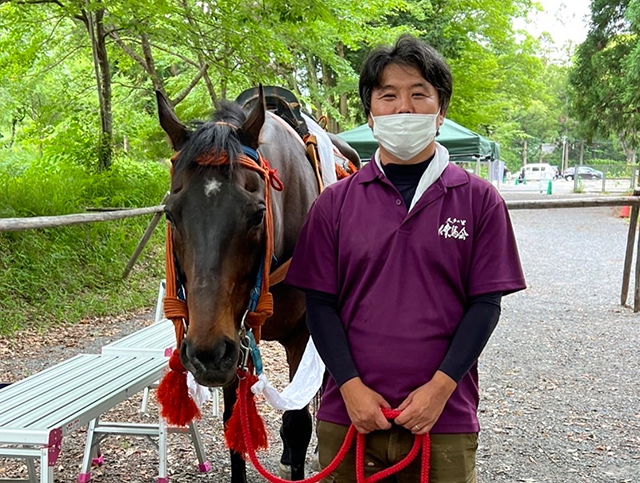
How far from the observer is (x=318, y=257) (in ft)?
6.05

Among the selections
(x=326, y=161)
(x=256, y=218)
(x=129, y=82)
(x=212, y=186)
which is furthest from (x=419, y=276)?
(x=129, y=82)

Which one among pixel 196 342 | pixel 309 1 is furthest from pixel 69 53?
pixel 196 342

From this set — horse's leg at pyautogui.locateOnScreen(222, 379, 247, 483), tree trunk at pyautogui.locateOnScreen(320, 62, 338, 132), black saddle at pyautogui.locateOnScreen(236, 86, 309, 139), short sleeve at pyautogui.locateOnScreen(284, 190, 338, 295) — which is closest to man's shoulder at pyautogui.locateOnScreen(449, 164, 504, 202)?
short sleeve at pyautogui.locateOnScreen(284, 190, 338, 295)

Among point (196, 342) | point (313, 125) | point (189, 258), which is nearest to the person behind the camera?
point (196, 342)

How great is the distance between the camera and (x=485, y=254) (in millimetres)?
1729

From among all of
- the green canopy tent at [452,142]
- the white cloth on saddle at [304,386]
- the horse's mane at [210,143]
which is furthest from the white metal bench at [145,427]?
the green canopy tent at [452,142]

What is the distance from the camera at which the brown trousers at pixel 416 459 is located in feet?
5.65

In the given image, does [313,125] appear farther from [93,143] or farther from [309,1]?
[93,143]

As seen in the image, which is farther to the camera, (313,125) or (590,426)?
(590,426)

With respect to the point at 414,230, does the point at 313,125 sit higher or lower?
higher

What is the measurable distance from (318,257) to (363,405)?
444 mm

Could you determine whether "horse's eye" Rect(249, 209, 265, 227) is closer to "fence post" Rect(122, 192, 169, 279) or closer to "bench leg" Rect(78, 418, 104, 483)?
"bench leg" Rect(78, 418, 104, 483)

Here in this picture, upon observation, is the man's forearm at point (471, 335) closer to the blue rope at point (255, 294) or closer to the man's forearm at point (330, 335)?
the man's forearm at point (330, 335)

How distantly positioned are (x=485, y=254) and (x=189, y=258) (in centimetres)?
95
